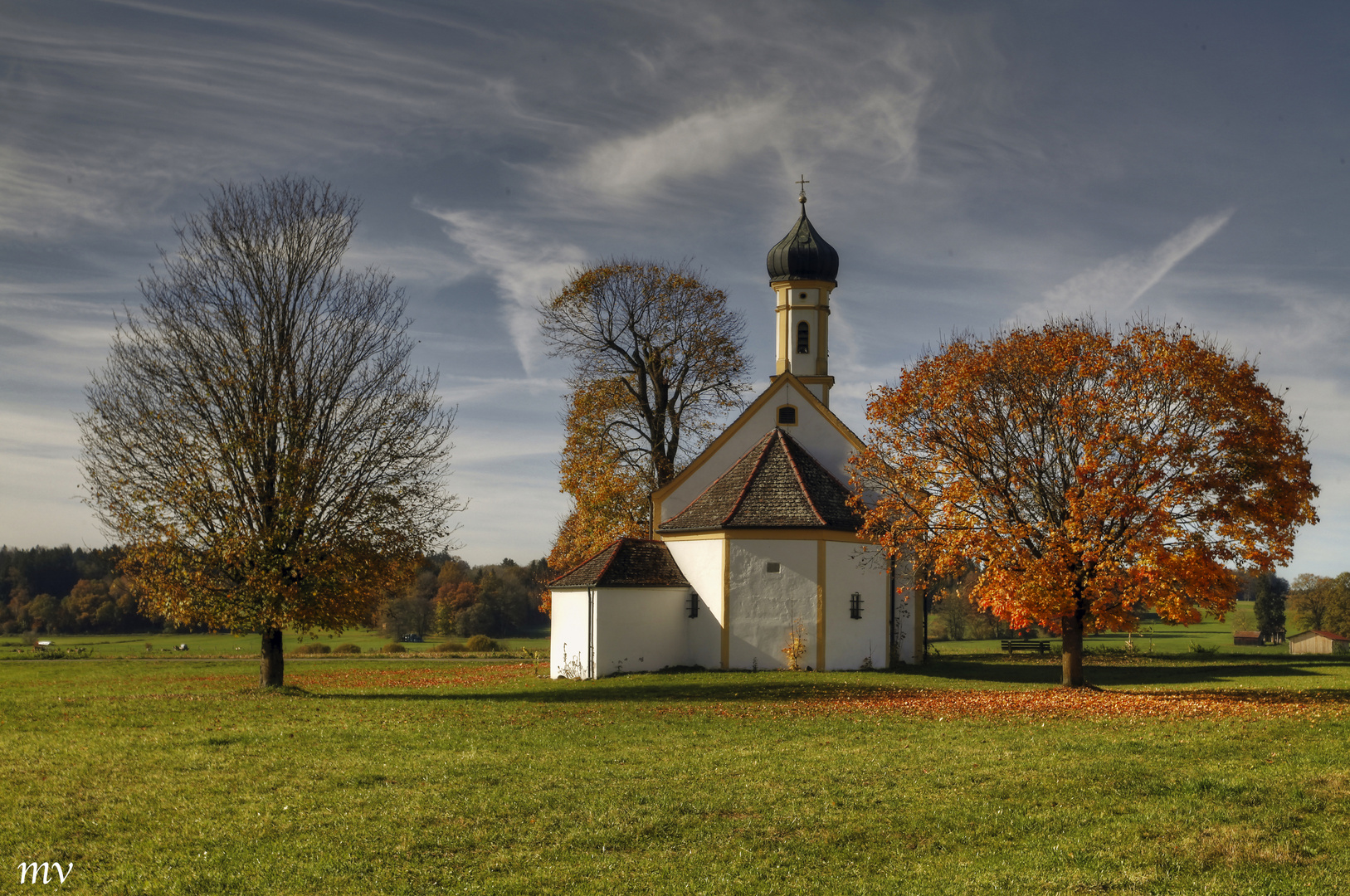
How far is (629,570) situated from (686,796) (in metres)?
19.8

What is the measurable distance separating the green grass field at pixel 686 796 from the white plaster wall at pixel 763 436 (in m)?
14.6

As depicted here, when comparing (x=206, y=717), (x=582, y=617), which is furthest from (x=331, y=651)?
(x=206, y=717)

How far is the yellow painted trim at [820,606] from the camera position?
1208 inches

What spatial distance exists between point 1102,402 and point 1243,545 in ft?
13.4

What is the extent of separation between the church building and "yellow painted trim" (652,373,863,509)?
4.92ft

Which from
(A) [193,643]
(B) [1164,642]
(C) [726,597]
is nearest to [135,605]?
(A) [193,643]

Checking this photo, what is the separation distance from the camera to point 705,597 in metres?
32.1

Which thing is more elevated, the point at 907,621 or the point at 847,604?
the point at 847,604

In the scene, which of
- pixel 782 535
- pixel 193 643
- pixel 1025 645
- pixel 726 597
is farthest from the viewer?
pixel 193 643

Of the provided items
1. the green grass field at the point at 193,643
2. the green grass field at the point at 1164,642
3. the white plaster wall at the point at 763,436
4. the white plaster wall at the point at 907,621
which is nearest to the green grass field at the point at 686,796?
the white plaster wall at the point at 907,621

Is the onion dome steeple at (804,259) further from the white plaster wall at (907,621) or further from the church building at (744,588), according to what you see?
the white plaster wall at (907,621)

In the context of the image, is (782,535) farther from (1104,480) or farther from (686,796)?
(686,796)

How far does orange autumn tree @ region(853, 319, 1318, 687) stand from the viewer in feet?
70.8

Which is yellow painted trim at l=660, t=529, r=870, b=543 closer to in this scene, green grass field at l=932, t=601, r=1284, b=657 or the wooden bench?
green grass field at l=932, t=601, r=1284, b=657
